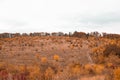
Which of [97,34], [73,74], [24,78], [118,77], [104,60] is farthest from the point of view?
[97,34]

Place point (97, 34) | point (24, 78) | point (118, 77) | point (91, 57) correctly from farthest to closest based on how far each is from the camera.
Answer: point (97, 34), point (91, 57), point (24, 78), point (118, 77)

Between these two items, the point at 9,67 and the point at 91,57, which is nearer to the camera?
the point at 9,67

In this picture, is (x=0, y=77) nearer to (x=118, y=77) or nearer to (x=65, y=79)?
(x=65, y=79)

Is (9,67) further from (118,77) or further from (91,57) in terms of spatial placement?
(91,57)

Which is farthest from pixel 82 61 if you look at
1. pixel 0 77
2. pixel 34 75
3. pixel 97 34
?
pixel 97 34

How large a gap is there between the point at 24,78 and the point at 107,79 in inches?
288

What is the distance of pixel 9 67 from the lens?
28125 mm

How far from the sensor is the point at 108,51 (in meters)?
40.2

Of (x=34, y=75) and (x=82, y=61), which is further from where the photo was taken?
(x=82, y=61)

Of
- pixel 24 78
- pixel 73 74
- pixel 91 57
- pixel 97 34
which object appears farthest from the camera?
pixel 97 34

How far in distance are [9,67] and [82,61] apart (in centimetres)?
1195

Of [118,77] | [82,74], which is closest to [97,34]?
[82,74]

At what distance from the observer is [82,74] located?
2833 cm

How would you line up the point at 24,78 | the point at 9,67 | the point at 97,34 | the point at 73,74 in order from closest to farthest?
1. the point at 24,78
2. the point at 73,74
3. the point at 9,67
4. the point at 97,34
